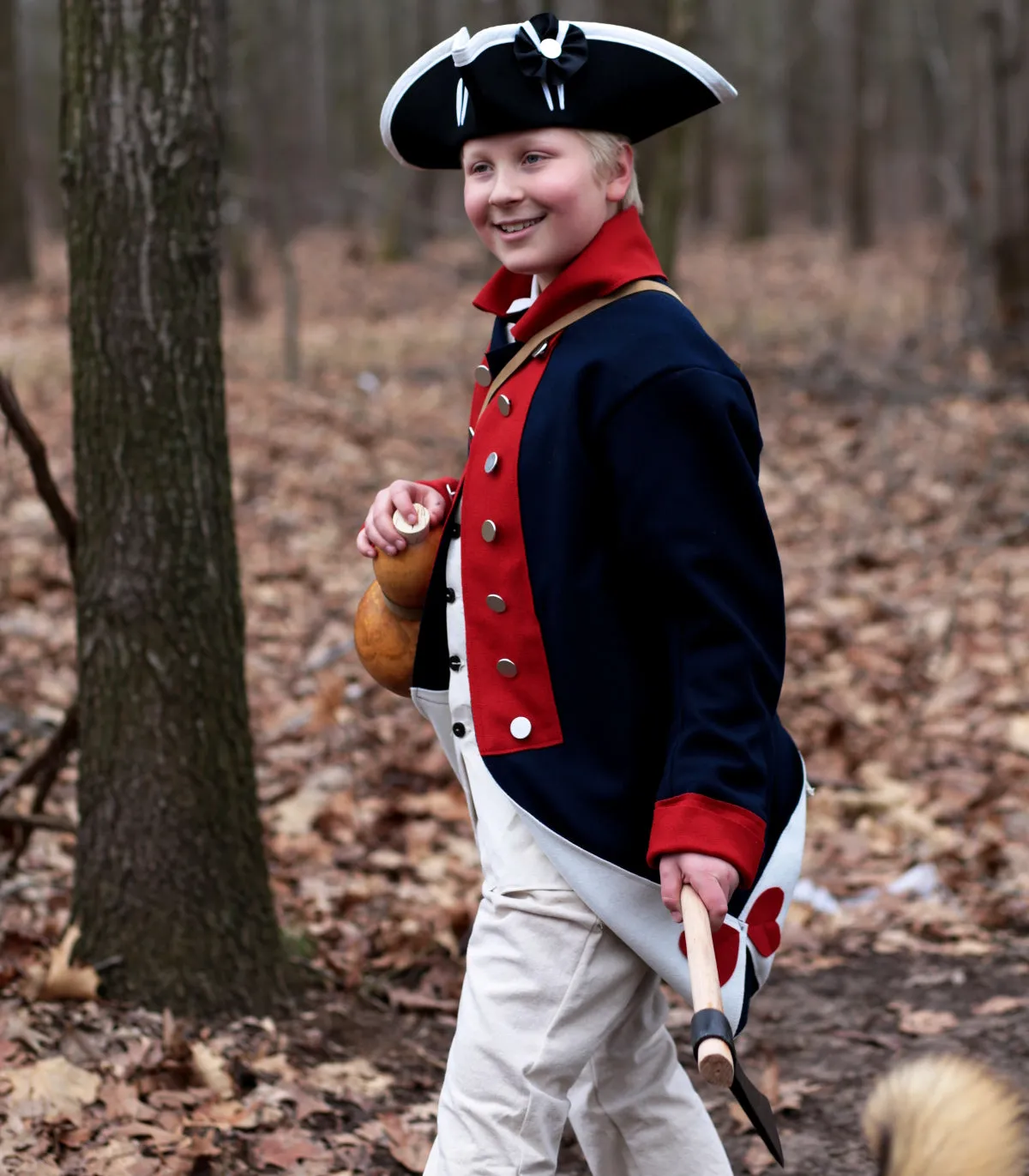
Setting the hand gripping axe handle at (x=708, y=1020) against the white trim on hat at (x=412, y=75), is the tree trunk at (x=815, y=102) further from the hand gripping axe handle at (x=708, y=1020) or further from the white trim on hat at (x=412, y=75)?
the hand gripping axe handle at (x=708, y=1020)

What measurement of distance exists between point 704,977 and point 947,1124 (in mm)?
554

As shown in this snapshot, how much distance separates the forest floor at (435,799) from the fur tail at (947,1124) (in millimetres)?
1215

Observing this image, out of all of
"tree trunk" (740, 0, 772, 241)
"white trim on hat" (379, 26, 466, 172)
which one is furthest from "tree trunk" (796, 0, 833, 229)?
"white trim on hat" (379, 26, 466, 172)

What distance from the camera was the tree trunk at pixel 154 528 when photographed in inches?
141

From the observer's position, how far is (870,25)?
2530 centimetres

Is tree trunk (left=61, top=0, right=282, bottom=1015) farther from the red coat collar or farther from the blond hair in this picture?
the blond hair

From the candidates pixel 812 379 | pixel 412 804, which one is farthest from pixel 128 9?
pixel 812 379

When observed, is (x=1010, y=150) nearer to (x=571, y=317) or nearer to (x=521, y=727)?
(x=571, y=317)

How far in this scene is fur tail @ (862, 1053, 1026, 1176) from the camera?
89.6 inches

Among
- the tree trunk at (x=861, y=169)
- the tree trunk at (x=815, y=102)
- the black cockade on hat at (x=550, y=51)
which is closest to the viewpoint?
the black cockade on hat at (x=550, y=51)

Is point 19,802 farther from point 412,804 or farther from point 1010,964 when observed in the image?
point 1010,964

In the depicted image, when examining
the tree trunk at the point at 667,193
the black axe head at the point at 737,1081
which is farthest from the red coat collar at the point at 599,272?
the tree trunk at the point at 667,193

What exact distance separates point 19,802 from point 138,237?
249 centimetres

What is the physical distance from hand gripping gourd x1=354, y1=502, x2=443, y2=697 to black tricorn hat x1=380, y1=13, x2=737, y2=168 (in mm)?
689
